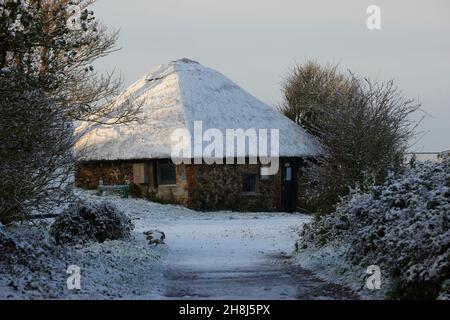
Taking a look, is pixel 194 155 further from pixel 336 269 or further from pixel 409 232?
pixel 409 232

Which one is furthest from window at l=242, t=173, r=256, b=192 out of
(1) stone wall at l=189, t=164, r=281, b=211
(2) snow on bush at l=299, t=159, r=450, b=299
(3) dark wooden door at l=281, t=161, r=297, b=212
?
(2) snow on bush at l=299, t=159, r=450, b=299

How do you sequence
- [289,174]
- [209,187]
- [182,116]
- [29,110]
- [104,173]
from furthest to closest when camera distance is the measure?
[104,173] → [289,174] → [182,116] → [209,187] → [29,110]

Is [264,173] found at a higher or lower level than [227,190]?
higher

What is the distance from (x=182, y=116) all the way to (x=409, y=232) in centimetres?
2313

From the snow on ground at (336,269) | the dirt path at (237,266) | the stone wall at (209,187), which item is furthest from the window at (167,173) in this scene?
the snow on ground at (336,269)

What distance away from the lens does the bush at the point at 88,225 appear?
14.1 m

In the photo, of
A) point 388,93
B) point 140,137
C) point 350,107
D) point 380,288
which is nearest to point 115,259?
point 380,288

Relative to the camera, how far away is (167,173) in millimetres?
30547

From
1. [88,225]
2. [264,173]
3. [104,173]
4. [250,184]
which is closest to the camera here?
[88,225]

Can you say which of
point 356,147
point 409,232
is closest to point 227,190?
point 356,147

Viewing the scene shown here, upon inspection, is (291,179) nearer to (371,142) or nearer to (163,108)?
(163,108)

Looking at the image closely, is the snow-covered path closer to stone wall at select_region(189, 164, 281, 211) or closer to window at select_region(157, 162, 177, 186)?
stone wall at select_region(189, 164, 281, 211)

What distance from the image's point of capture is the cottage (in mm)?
29844

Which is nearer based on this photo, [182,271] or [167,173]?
[182,271]
